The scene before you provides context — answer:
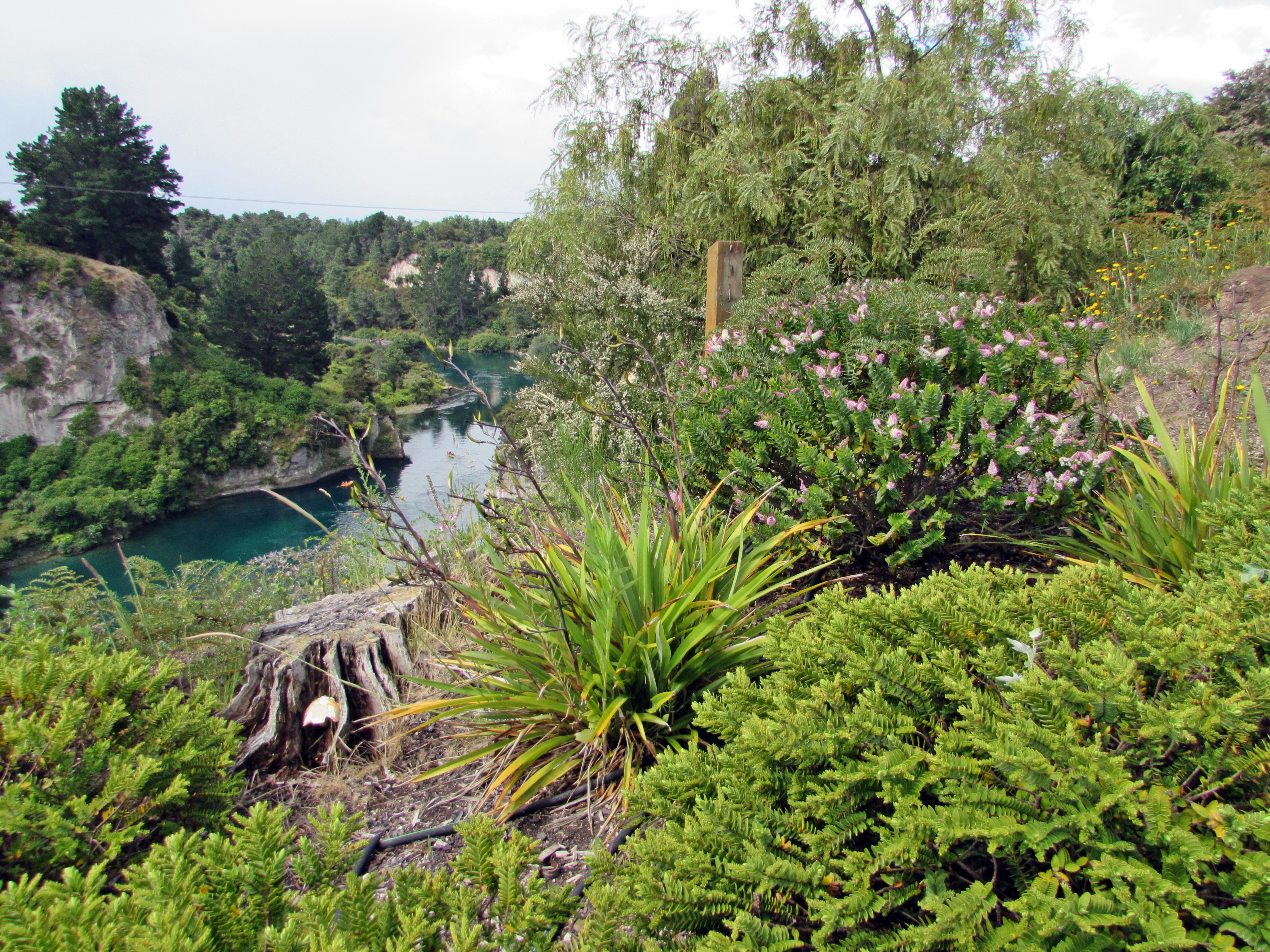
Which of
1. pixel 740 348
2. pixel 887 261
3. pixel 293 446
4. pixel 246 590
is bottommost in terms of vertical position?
pixel 293 446

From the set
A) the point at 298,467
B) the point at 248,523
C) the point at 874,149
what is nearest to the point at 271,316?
the point at 298,467

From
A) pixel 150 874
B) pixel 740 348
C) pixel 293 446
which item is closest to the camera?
pixel 150 874

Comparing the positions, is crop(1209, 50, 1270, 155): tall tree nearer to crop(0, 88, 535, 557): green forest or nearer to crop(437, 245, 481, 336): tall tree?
crop(0, 88, 535, 557): green forest

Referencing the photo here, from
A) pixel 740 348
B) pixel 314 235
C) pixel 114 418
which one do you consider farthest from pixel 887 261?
pixel 314 235

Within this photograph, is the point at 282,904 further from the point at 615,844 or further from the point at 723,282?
the point at 723,282

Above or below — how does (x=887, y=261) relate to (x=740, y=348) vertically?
above

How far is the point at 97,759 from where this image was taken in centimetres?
138

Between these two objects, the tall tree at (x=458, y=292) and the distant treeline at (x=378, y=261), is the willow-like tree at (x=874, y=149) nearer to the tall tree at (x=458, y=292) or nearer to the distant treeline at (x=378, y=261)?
the distant treeline at (x=378, y=261)

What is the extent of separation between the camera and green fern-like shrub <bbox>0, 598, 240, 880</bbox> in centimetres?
127

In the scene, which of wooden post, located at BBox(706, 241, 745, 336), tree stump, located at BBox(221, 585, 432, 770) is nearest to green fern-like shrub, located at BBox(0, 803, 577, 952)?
tree stump, located at BBox(221, 585, 432, 770)

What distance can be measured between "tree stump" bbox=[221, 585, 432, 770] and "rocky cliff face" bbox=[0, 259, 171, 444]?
48.1m

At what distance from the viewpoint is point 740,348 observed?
9.87 feet

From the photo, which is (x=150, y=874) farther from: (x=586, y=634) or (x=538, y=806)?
(x=586, y=634)

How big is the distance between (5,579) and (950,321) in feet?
131
